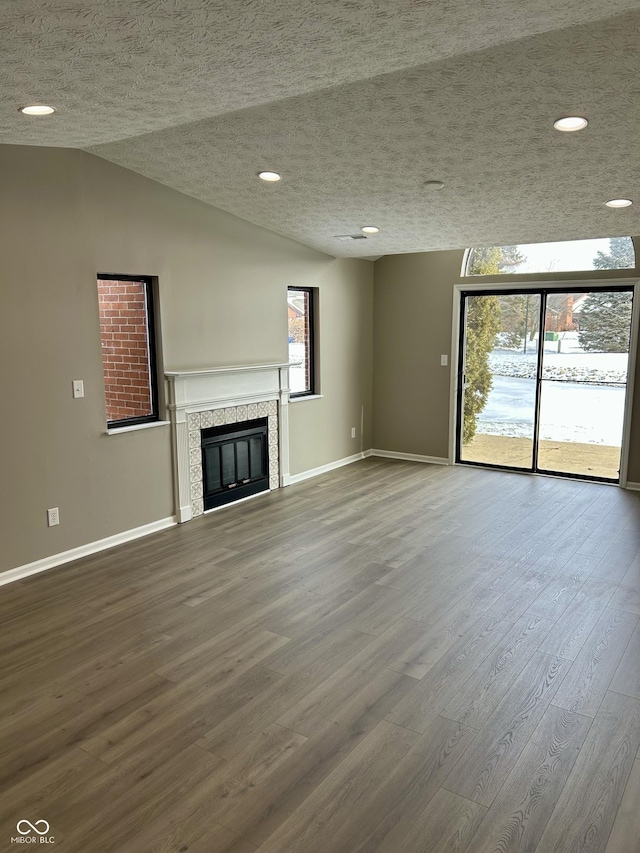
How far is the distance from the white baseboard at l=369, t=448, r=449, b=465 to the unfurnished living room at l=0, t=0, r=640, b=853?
0.09m

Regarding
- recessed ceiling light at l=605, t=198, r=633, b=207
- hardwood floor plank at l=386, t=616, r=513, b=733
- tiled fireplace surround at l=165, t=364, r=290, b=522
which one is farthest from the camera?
tiled fireplace surround at l=165, t=364, r=290, b=522

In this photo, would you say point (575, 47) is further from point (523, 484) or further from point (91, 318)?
point (523, 484)

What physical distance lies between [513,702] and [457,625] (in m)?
0.70

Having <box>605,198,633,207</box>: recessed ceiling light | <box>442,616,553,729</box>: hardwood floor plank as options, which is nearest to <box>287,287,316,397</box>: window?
<box>605,198,633,207</box>: recessed ceiling light

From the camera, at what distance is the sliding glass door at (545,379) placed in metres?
6.16

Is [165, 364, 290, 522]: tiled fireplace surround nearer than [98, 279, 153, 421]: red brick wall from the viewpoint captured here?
No

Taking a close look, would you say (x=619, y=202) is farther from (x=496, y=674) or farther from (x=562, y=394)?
(x=496, y=674)

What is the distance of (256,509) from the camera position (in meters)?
5.53

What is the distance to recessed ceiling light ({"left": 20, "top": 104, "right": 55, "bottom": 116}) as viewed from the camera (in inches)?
115

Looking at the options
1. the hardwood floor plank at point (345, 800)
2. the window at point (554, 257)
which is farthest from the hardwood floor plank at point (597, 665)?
the window at point (554, 257)

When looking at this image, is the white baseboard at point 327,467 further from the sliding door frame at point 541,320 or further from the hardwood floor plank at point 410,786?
the hardwood floor plank at point 410,786

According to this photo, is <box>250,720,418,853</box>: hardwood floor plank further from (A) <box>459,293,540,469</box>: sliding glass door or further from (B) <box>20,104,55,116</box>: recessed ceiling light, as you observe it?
(A) <box>459,293,540,469</box>: sliding glass door

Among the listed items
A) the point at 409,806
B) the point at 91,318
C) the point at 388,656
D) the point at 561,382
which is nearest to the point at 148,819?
the point at 409,806

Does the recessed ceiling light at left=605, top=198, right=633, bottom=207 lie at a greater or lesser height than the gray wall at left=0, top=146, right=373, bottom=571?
greater
